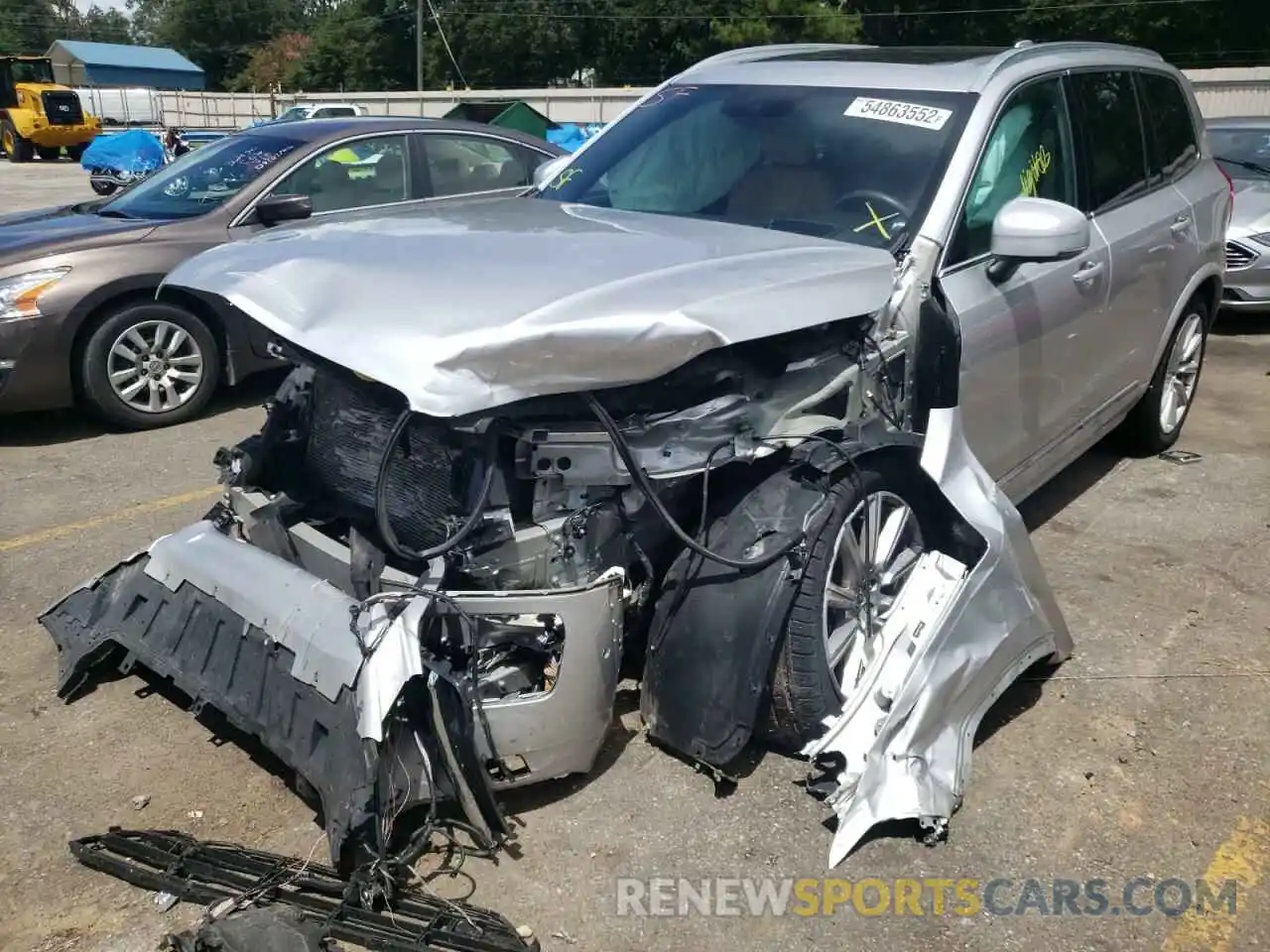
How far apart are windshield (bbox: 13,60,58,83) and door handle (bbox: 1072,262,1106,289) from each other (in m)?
45.4

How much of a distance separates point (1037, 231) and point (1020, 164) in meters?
0.70

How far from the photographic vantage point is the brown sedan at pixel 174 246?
6004 mm

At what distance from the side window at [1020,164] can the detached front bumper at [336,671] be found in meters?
1.83

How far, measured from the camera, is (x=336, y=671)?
2.77 meters

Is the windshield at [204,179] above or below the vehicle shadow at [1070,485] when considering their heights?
above

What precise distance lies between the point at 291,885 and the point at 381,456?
1119 mm

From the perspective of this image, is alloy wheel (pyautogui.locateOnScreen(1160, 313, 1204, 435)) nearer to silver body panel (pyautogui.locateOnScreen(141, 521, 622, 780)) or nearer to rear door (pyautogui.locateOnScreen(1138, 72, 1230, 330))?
rear door (pyautogui.locateOnScreen(1138, 72, 1230, 330))

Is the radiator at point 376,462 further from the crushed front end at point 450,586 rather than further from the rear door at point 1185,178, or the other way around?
the rear door at point 1185,178

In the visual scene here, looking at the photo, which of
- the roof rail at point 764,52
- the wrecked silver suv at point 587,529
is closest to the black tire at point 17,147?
the roof rail at point 764,52

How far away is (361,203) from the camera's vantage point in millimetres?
7078

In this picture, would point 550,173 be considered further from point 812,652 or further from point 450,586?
point 812,652

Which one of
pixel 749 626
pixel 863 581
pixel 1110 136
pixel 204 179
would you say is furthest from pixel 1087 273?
pixel 204 179

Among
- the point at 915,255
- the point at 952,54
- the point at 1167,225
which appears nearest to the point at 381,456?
the point at 915,255

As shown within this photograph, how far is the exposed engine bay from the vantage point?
9.16 ft
